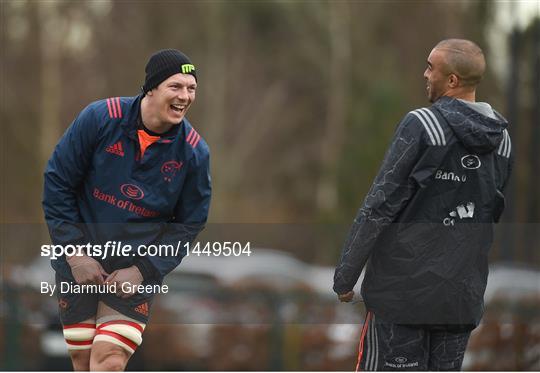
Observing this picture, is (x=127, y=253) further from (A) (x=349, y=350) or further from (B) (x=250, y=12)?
(B) (x=250, y=12)

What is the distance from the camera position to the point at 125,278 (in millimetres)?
4965

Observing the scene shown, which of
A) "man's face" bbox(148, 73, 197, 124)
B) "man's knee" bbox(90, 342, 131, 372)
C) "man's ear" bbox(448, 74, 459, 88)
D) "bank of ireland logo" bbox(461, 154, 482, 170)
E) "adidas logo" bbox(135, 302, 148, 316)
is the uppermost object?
"man's ear" bbox(448, 74, 459, 88)

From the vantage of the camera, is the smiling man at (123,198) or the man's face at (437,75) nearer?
the man's face at (437,75)

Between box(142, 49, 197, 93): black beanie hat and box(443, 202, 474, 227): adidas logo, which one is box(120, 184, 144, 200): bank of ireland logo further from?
box(443, 202, 474, 227): adidas logo

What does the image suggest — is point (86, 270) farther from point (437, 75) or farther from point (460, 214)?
point (437, 75)

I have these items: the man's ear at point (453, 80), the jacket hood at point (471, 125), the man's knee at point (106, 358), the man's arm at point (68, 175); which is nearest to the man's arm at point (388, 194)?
the jacket hood at point (471, 125)

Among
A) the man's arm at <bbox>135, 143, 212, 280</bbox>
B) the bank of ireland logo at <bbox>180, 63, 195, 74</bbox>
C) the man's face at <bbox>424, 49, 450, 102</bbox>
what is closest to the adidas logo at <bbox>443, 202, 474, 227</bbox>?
the man's face at <bbox>424, 49, 450, 102</bbox>

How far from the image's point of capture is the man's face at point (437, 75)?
454cm

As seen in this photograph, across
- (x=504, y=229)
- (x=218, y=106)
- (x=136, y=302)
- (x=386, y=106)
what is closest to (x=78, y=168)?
(x=136, y=302)

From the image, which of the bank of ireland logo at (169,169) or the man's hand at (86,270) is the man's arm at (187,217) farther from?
the man's hand at (86,270)

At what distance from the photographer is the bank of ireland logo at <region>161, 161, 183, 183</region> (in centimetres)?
493

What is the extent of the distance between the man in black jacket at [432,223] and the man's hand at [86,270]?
119cm

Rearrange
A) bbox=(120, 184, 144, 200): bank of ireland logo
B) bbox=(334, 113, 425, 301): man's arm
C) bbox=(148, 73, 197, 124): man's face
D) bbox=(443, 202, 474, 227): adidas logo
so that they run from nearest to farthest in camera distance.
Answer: bbox=(334, 113, 425, 301): man's arm, bbox=(443, 202, 474, 227): adidas logo, bbox=(148, 73, 197, 124): man's face, bbox=(120, 184, 144, 200): bank of ireland logo

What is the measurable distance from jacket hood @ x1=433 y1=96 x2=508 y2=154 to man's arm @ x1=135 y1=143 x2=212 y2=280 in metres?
1.22
